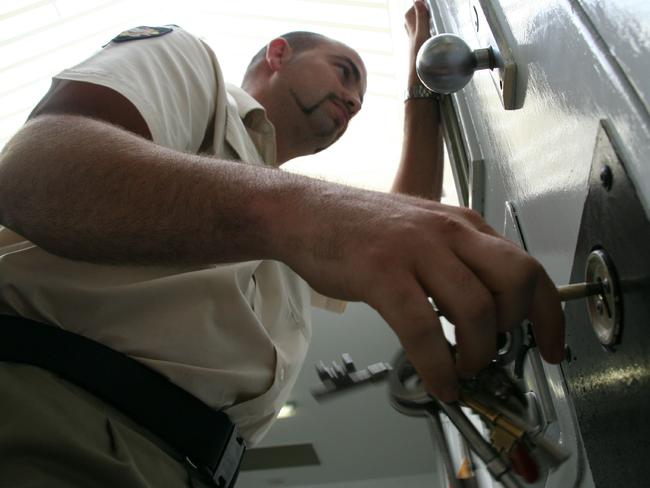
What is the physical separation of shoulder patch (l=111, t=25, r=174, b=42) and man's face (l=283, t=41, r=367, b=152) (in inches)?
18.6

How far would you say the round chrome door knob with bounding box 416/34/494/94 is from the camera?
53cm

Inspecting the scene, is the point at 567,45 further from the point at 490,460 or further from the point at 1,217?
the point at 1,217

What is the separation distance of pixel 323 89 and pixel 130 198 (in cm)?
94

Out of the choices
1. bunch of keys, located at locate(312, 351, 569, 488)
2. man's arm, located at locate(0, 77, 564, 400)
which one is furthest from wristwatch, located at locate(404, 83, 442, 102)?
bunch of keys, located at locate(312, 351, 569, 488)

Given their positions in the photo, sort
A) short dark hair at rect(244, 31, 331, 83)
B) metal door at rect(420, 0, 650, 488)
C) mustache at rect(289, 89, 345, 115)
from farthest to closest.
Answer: short dark hair at rect(244, 31, 331, 83) < mustache at rect(289, 89, 345, 115) < metal door at rect(420, 0, 650, 488)

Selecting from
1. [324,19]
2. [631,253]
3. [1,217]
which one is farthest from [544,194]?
[324,19]

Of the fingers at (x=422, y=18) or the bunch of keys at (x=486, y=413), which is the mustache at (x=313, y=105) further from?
the bunch of keys at (x=486, y=413)

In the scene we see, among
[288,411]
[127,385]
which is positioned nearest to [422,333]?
[127,385]

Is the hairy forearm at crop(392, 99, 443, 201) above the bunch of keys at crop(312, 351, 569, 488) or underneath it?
underneath

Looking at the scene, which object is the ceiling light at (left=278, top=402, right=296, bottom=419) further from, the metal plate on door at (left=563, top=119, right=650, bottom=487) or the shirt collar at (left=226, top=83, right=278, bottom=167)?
the metal plate on door at (left=563, top=119, right=650, bottom=487)

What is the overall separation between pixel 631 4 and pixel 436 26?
2.61 ft

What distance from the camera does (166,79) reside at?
2.59 feet

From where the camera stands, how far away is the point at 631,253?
10.5 inches

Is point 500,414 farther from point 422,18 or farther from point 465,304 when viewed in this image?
point 422,18
